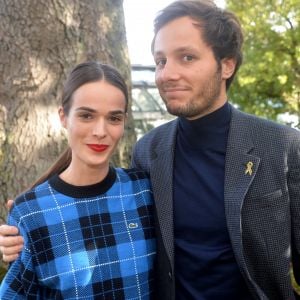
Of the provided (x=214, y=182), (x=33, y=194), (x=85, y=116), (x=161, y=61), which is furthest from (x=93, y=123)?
(x=214, y=182)

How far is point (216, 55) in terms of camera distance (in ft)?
7.75

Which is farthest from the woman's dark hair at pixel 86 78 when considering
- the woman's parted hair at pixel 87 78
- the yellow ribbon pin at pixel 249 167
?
the yellow ribbon pin at pixel 249 167

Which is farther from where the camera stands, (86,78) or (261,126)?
(261,126)

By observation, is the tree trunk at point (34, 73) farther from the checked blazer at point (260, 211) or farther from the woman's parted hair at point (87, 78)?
the checked blazer at point (260, 211)

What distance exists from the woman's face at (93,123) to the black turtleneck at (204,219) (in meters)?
0.43

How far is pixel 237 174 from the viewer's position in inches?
86.3

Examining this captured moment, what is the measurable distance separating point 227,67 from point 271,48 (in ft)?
30.4

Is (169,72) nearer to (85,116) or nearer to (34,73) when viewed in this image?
(85,116)

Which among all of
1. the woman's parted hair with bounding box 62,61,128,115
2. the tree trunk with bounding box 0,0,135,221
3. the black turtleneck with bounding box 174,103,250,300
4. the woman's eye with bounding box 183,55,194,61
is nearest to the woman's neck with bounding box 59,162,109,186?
the woman's parted hair with bounding box 62,61,128,115

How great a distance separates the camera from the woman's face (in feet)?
6.79

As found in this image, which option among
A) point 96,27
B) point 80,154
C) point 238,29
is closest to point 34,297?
point 80,154

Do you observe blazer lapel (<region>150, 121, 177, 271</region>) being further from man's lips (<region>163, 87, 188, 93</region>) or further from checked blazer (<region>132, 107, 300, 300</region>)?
man's lips (<region>163, 87, 188, 93</region>)

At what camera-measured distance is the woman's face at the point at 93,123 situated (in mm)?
2070

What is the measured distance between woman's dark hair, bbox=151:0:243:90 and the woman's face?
0.52m
